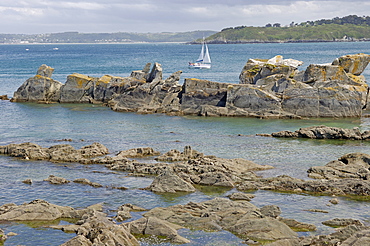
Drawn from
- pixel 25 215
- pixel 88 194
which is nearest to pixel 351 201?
pixel 88 194

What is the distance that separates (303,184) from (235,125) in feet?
62.7

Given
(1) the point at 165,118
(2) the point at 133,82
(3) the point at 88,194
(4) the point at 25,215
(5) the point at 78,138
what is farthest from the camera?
(2) the point at 133,82

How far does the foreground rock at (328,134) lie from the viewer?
119ft

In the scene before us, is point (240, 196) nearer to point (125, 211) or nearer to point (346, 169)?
point (125, 211)

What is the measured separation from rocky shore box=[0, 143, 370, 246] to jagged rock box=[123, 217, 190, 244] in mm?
37

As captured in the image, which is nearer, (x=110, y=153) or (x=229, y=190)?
(x=229, y=190)

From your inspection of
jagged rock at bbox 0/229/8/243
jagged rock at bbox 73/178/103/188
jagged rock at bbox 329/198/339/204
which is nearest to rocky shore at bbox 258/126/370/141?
jagged rock at bbox 329/198/339/204

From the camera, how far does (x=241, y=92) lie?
4794 centimetres

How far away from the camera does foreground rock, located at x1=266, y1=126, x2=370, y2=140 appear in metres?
36.3

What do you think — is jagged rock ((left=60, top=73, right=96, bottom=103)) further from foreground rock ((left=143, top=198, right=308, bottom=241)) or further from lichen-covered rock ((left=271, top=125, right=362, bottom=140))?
foreground rock ((left=143, top=198, right=308, bottom=241))

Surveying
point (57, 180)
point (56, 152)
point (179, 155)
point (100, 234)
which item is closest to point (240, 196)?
point (100, 234)

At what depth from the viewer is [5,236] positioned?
18.0 meters

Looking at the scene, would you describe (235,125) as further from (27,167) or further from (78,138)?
(27,167)

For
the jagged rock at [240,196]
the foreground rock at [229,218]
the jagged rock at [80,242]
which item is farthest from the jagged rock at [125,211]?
the jagged rock at [240,196]
